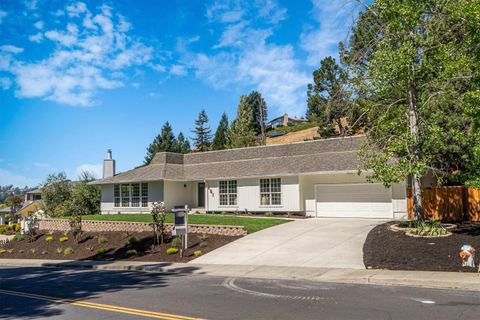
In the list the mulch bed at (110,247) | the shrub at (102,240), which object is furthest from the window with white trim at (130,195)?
the shrub at (102,240)

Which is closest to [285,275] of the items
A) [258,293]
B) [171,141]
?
[258,293]

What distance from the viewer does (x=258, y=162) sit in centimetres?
3114

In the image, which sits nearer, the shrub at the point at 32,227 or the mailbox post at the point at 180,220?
the mailbox post at the point at 180,220

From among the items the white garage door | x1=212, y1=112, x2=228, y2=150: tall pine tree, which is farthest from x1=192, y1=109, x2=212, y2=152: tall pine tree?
the white garage door

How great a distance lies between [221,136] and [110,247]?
157ft

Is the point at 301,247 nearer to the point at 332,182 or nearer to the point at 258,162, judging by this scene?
the point at 332,182

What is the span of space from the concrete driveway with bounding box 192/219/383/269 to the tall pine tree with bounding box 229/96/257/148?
3288 centimetres

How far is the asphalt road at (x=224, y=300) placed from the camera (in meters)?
8.10

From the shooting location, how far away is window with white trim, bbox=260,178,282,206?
2777 cm

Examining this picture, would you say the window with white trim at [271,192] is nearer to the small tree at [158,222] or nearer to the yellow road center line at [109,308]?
the small tree at [158,222]

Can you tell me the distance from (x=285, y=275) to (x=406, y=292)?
406 cm

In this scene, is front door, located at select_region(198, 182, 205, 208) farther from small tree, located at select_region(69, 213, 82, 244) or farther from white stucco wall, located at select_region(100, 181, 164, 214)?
small tree, located at select_region(69, 213, 82, 244)

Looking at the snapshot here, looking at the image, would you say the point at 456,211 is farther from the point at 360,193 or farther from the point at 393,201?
the point at 360,193

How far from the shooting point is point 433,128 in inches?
643
